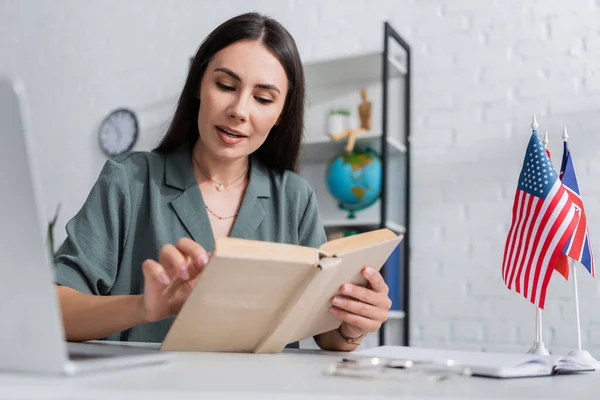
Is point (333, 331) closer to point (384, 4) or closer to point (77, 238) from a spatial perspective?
point (77, 238)

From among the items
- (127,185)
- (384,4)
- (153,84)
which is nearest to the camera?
(127,185)

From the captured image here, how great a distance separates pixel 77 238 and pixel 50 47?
3317 mm

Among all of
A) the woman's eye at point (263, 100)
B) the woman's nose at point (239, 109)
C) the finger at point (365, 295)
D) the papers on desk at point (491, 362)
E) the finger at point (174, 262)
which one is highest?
the woman's eye at point (263, 100)

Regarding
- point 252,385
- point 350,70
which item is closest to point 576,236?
point 252,385

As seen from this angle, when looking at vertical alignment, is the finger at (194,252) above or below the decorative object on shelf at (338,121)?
below

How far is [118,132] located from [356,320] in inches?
118

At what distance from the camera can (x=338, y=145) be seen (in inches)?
117

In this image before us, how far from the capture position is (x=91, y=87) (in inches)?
153

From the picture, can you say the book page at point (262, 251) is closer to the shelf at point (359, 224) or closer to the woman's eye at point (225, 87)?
the woman's eye at point (225, 87)

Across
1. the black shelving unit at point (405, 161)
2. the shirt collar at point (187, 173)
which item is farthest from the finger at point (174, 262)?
the black shelving unit at point (405, 161)

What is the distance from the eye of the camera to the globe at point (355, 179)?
285 cm

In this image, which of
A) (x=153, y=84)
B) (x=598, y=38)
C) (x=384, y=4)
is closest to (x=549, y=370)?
(x=598, y=38)

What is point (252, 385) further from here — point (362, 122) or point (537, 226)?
point (362, 122)

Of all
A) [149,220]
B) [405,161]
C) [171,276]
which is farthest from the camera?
[405,161]
